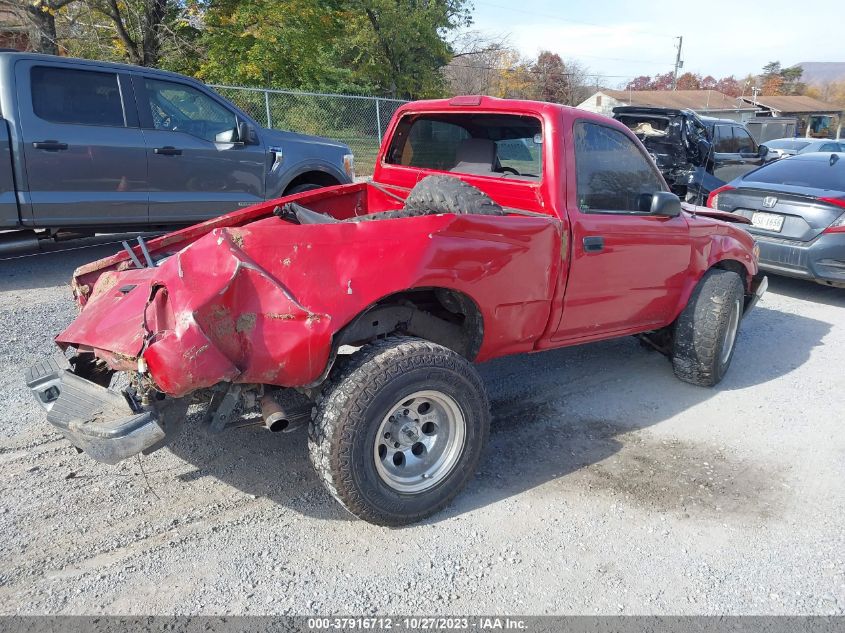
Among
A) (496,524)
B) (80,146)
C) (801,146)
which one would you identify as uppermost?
(80,146)

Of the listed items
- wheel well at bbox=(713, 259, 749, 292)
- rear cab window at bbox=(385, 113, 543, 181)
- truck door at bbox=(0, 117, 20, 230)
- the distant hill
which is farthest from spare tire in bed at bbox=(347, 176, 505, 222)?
the distant hill

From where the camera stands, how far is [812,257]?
274 inches

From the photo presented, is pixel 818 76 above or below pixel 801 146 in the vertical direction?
above

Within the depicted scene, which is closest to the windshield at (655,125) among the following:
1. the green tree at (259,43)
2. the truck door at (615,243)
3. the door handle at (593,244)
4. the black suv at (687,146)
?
the black suv at (687,146)

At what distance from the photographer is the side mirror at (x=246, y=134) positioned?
23.7 ft

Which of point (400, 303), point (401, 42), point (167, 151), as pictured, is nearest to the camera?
point (400, 303)

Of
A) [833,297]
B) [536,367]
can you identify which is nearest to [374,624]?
[536,367]

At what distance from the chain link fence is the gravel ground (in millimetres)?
10548

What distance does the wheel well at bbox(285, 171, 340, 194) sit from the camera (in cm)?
802

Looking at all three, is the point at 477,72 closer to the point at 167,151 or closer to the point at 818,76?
the point at 167,151

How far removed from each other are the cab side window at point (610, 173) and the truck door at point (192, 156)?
4.69 m

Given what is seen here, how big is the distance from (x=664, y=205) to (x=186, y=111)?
214 inches

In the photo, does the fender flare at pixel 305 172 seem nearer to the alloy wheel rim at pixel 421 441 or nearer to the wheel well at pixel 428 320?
the wheel well at pixel 428 320

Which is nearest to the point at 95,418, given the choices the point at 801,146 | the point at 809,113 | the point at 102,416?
the point at 102,416
